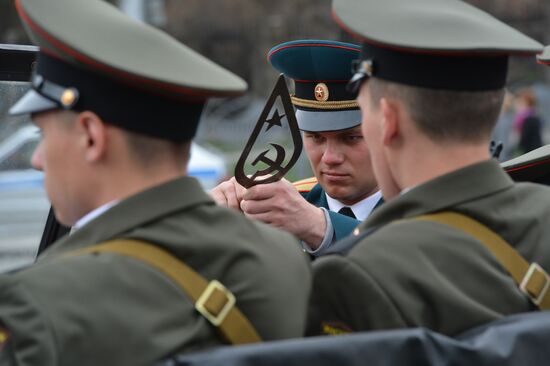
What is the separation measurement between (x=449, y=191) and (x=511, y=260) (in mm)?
208

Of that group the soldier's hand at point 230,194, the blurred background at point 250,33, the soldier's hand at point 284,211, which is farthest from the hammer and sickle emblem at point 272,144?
the blurred background at point 250,33

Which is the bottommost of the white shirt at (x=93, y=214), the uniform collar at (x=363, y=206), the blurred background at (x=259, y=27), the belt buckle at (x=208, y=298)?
the blurred background at (x=259, y=27)

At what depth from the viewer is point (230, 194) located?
4.02 metres

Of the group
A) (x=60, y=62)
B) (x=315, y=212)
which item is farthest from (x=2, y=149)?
(x=60, y=62)

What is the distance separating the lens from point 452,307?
2.58m

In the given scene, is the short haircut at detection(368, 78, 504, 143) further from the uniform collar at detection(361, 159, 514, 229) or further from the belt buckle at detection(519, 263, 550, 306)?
A: the belt buckle at detection(519, 263, 550, 306)

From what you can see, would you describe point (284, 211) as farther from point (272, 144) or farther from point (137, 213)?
point (137, 213)

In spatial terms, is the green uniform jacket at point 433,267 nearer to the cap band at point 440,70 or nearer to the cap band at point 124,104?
the cap band at point 440,70

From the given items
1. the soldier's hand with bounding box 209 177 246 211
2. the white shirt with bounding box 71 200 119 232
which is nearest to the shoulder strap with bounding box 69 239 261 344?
the white shirt with bounding box 71 200 119 232

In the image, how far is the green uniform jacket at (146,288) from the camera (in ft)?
7.38

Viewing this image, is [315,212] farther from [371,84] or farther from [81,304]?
[81,304]

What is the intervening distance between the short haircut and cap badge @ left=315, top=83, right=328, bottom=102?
5.30ft

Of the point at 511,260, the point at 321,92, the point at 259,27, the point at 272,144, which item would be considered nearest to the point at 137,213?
the point at 511,260

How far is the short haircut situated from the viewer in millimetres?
2713
